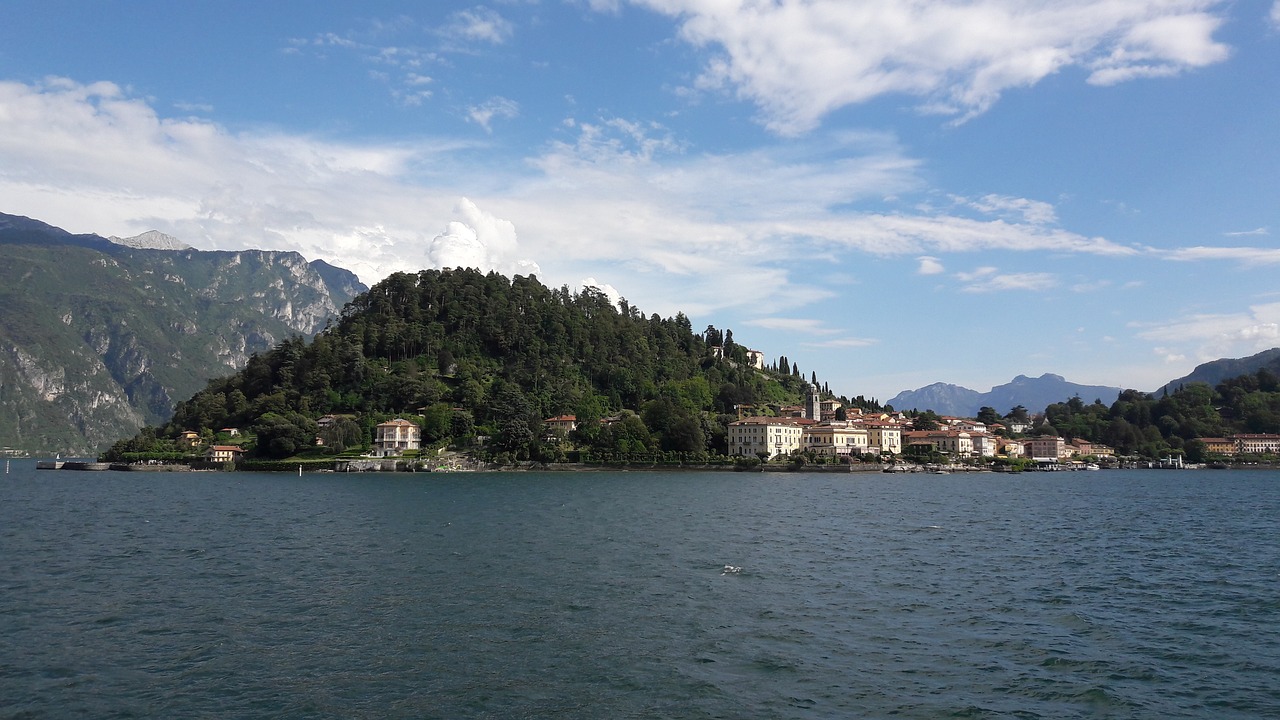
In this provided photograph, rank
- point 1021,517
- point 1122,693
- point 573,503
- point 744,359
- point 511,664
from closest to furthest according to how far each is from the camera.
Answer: point 1122,693 → point 511,664 → point 1021,517 → point 573,503 → point 744,359

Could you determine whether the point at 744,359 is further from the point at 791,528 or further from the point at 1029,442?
Answer: the point at 791,528

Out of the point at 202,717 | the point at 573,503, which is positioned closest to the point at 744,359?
Result: the point at 573,503

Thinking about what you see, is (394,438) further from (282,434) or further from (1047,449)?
(1047,449)

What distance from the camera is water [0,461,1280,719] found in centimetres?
1639

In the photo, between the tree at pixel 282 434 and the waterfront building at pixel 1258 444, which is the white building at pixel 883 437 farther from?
the tree at pixel 282 434

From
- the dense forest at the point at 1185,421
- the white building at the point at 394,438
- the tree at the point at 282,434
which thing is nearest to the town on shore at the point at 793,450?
the white building at the point at 394,438

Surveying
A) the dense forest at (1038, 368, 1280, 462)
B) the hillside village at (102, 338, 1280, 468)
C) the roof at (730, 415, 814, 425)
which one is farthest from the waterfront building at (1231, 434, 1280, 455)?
the roof at (730, 415, 814, 425)

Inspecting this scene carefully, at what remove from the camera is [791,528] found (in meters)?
44.6

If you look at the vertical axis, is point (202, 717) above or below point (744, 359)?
below

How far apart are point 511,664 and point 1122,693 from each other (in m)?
13.0

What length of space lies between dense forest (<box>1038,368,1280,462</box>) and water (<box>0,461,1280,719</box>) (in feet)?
494

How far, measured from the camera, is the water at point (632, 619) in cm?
1639

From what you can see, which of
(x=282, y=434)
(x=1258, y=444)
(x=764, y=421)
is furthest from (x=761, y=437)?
(x=1258, y=444)

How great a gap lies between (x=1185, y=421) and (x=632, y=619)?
656ft
